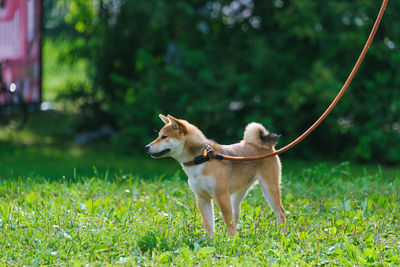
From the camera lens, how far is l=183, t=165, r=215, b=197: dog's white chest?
5078 millimetres

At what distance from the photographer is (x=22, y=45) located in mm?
11797

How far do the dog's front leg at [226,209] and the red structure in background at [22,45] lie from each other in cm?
771

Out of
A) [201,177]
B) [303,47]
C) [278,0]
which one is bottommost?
[201,177]

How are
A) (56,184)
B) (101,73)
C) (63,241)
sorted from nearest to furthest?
(63,241) → (56,184) → (101,73)

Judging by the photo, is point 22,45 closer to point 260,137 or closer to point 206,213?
point 260,137

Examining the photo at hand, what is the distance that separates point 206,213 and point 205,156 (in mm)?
556

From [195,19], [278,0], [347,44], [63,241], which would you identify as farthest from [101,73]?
[63,241]

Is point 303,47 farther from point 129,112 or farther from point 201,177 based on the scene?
point 201,177

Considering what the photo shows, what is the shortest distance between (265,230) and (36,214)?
7.32 feet

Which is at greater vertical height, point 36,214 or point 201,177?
point 201,177

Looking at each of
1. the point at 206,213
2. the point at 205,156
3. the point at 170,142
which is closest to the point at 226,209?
the point at 206,213

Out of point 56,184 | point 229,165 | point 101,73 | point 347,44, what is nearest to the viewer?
point 229,165

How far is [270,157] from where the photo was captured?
5512 mm

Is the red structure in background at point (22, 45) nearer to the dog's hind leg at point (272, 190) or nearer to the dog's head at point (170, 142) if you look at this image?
the dog's head at point (170, 142)
